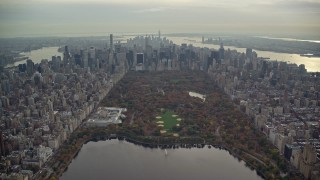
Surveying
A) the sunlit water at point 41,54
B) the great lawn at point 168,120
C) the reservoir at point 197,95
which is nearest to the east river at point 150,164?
the great lawn at point 168,120

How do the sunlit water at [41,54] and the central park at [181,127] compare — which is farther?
the sunlit water at [41,54]

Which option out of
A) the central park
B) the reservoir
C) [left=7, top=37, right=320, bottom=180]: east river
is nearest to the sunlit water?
the central park

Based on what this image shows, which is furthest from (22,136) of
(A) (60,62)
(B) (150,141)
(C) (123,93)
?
(A) (60,62)

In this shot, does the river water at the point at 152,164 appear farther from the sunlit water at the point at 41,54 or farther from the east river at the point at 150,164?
the sunlit water at the point at 41,54

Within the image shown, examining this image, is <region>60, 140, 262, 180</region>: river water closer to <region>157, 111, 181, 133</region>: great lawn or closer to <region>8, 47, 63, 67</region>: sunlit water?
<region>157, 111, 181, 133</region>: great lawn

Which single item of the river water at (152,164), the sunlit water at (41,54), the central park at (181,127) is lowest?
the river water at (152,164)

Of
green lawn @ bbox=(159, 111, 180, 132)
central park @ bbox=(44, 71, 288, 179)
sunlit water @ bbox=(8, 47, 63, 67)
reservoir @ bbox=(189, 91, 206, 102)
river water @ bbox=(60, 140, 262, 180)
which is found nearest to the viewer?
river water @ bbox=(60, 140, 262, 180)

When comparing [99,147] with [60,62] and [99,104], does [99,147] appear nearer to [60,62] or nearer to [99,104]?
[99,104]

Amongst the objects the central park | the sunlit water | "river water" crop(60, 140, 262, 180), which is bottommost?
"river water" crop(60, 140, 262, 180)
